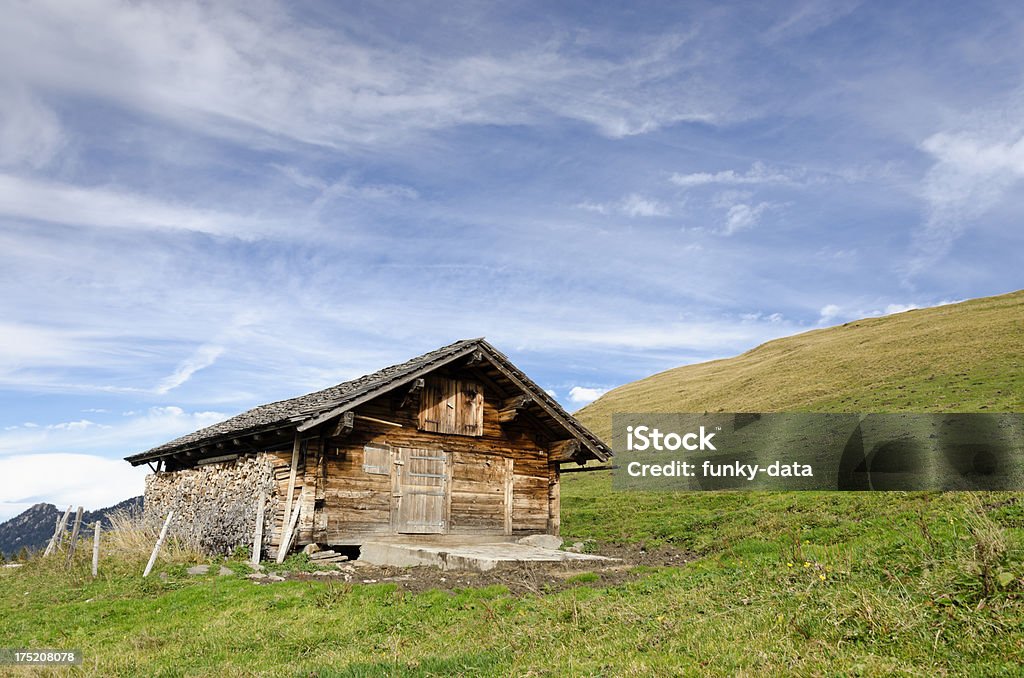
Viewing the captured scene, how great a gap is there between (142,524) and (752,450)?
27.3m

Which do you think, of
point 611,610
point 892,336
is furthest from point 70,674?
point 892,336

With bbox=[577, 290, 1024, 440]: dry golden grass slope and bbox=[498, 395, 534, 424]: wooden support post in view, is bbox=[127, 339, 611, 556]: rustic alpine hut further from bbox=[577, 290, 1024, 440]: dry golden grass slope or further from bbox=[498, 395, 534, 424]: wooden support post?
bbox=[577, 290, 1024, 440]: dry golden grass slope

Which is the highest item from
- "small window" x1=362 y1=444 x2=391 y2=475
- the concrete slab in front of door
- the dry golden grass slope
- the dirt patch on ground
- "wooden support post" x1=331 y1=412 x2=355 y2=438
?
the dry golden grass slope

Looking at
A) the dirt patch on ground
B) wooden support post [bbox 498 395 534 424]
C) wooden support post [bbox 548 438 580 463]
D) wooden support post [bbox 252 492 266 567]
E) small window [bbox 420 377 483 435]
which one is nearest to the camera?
the dirt patch on ground

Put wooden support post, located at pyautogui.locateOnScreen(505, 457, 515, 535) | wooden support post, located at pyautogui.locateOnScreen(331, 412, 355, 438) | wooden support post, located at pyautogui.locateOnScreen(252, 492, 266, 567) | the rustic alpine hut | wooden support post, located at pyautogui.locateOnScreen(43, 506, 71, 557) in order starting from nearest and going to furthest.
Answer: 1. wooden support post, located at pyautogui.locateOnScreen(252, 492, 266, 567)
2. wooden support post, located at pyautogui.locateOnScreen(331, 412, 355, 438)
3. the rustic alpine hut
4. wooden support post, located at pyautogui.locateOnScreen(505, 457, 515, 535)
5. wooden support post, located at pyautogui.locateOnScreen(43, 506, 71, 557)

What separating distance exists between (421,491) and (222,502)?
19.0 feet

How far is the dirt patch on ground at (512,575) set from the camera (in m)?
13.3

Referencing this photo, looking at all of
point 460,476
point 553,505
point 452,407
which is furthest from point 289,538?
point 553,505

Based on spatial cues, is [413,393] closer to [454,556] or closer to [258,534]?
[258,534]

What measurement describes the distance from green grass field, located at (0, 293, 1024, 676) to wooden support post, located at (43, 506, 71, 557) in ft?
5.26

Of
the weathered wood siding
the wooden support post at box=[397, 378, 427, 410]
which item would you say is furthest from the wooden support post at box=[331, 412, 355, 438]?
the wooden support post at box=[397, 378, 427, 410]

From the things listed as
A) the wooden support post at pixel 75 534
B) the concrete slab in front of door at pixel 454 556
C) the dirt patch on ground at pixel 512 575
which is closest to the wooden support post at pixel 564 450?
the concrete slab in front of door at pixel 454 556

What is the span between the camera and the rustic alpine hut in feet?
59.7

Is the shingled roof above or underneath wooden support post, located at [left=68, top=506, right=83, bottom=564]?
above
